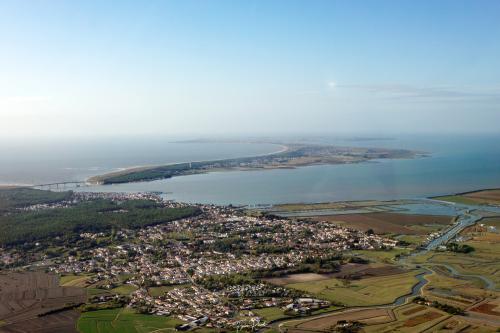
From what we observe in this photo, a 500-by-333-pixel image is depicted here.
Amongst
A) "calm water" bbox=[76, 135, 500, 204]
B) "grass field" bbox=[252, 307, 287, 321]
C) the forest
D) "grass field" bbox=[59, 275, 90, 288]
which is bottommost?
"grass field" bbox=[252, 307, 287, 321]

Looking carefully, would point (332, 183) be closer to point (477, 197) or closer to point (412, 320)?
point (477, 197)

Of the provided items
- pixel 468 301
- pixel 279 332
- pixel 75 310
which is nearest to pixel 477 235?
pixel 468 301

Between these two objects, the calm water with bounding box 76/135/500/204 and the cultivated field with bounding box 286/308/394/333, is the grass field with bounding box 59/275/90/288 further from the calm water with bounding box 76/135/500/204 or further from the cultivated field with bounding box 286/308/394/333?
the calm water with bounding box 76/135/500/204

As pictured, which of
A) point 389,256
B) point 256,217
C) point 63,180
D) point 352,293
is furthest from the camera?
point 63,180

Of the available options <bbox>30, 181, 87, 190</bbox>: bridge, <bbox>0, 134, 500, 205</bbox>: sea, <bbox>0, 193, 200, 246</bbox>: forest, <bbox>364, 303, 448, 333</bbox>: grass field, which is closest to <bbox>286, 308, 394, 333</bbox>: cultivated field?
<bbox>364, 303, 448, 333</bbox>: grass field

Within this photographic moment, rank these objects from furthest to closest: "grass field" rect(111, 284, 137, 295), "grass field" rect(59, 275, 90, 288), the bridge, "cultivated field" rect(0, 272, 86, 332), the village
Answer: the bridge
"grass field" rect(59, 275, 90, 288)
"grass field" rect(111, 284, 137, 295)
the village
"cultivated field" rect(0, 272, 86, 332)

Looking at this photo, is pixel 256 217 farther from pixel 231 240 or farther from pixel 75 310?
pixel 75 310

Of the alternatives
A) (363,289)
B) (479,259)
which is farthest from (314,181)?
(363,289)

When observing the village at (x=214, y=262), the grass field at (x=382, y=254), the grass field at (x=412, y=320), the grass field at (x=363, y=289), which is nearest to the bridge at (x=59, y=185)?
the village at (x=214, y=262)
